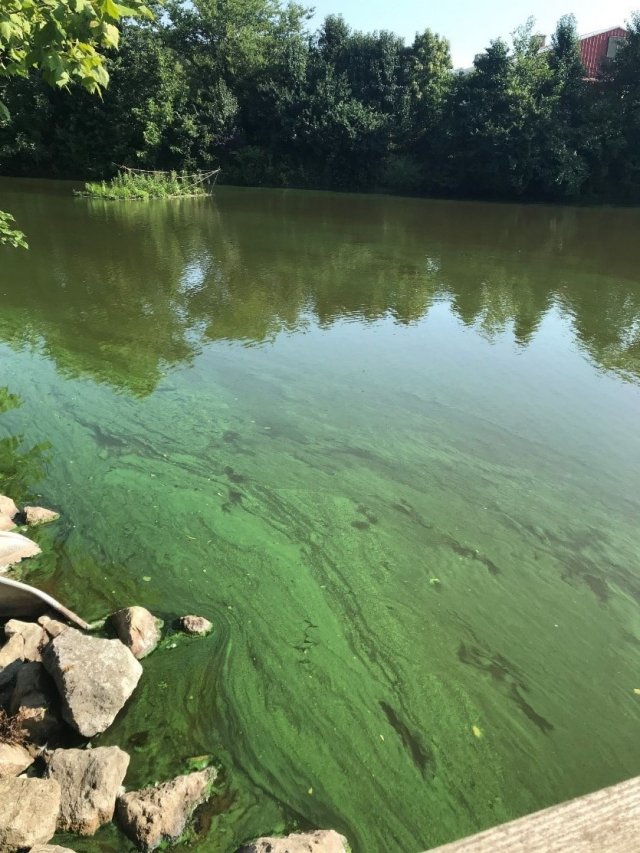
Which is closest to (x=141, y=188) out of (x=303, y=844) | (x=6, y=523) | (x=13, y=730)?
(x=6, y=523)

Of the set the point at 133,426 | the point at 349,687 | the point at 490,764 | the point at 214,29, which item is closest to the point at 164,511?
the point at 133,426

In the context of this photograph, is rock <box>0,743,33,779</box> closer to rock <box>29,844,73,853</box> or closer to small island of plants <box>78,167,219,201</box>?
rock <box>29,844,73,853</box>

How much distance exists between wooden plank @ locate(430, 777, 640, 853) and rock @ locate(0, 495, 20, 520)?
2936 millimetres

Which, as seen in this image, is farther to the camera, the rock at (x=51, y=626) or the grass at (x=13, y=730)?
the rock at (x=51, y=626)

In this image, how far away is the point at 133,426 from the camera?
15.4 ft

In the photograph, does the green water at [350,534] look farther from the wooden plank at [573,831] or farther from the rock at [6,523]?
the wooden plank at [573,831]

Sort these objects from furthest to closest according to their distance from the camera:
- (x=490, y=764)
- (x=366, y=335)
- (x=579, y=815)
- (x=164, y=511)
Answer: (x=366, y=335) → (x=164, y=511) → (x=490, y=764) → (x=579, y=815)

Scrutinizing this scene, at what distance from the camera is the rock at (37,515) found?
3.52 meters

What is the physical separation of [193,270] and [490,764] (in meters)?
8.57

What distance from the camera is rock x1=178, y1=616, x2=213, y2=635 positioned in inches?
113

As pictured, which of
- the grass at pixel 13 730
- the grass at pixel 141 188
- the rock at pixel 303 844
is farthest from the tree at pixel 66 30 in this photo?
the grass at pixel 141 188

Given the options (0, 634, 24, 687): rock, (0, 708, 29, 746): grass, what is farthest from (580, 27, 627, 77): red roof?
(0, 708, 29, 746): grass

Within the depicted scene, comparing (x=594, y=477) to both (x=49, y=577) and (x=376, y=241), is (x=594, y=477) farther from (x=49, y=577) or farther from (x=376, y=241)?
(x=376, y=241)

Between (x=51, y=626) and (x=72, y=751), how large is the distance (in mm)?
725
